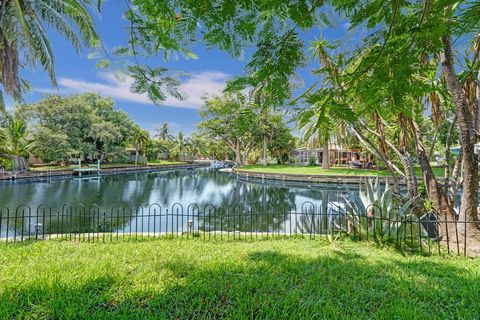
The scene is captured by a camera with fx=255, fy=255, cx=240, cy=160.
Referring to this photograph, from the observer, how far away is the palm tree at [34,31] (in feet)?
22.2

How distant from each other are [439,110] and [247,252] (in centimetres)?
568

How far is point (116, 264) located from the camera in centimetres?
289

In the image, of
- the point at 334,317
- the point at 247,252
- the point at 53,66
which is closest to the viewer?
the point at 334,317

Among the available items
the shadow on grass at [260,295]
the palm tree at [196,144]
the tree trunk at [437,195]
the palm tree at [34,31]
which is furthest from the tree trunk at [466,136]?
the palm tree at [196,144]

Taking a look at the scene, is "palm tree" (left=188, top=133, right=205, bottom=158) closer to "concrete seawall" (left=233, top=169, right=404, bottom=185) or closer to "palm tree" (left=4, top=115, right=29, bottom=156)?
"concrete seawall" (left=233, top=169, right=404, bottom=185)

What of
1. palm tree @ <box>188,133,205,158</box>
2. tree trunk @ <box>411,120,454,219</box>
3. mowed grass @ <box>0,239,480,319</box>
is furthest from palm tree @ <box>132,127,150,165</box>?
tree trunk @ <box>411,120,454,219</box>

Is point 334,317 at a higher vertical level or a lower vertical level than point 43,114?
lower

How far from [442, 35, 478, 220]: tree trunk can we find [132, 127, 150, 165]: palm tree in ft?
123

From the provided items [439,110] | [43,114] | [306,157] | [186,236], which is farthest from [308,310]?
[306,157]

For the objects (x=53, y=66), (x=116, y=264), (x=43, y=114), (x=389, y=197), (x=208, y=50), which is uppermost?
(x=43, y=114)

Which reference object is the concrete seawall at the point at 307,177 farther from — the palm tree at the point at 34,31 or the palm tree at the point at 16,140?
the palm tree at the point at 16,140

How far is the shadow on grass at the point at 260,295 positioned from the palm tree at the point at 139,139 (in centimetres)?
3716

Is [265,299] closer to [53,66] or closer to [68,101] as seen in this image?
[53,66]

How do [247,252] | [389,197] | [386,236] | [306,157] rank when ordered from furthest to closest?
[306,157], [389,197], [386,236], [247,252]
